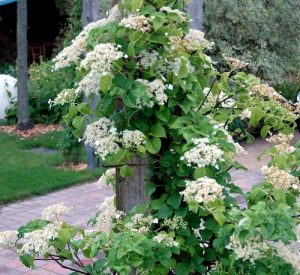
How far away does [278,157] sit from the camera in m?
2.62

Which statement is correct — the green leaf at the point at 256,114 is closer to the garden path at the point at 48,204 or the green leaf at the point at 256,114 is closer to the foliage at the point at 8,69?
the garden path at the point at 48,204

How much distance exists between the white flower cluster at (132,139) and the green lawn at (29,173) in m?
5.06

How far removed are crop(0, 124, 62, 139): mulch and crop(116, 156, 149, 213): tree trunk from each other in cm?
802

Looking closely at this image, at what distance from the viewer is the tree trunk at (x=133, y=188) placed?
3002mm

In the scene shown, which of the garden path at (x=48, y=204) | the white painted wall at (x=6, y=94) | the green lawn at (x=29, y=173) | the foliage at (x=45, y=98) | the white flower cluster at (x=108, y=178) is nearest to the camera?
the white flower cluster at (x=108, y=178)

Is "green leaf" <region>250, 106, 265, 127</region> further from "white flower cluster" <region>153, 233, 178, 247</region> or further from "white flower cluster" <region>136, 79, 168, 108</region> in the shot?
"white flower cluster" <region>153, 233, 178, 247</region>

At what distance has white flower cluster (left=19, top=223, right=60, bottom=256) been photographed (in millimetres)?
2527

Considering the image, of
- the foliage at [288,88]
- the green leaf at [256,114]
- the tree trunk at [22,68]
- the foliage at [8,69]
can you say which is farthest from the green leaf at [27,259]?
the foliage at [8,69]

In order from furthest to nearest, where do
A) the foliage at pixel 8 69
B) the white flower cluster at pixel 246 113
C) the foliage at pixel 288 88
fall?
the foliage at pixel 8 69 < the foliage at pixel 288 88 < the white flower cluster at pixel 246 113

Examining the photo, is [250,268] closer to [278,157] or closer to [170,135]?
[278,157]

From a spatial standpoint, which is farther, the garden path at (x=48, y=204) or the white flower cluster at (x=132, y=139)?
the garden path at (x=48, y=204)

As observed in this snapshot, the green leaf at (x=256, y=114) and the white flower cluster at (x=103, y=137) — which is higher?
the green leaf at (x=256, y=114)

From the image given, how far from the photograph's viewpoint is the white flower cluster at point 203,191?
2.21 meters

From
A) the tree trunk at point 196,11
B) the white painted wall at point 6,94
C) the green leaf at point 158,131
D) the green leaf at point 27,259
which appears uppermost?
the tree trunk at point 196,11
